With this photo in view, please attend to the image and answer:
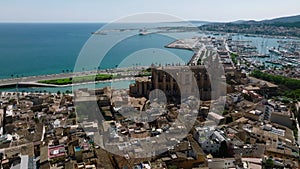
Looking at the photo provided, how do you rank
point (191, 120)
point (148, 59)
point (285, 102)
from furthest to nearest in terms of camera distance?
1. point (148, 59)
2. point (285, 102)
3. point (191, 120)

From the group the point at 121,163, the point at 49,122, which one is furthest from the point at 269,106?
the point at 49,122

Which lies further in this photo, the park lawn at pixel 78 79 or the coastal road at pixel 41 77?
the park lawn at pixel 78 79

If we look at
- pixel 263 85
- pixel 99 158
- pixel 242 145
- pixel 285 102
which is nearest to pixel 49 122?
pixel 99 158

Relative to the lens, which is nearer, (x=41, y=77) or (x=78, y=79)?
(x=78, y=79)

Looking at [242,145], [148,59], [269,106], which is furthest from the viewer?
[148,59]

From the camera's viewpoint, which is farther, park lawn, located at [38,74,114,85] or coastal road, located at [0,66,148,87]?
park lawn, located at [38,74,114,85]

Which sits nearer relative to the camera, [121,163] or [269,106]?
[121,163]

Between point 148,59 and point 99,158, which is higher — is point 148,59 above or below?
above

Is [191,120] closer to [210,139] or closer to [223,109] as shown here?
[210,139]

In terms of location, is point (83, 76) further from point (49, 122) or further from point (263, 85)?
point (263, 85)
